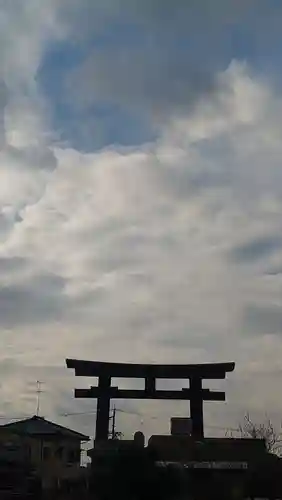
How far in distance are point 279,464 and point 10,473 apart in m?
10.9

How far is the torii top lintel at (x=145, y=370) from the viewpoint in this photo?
23866mm

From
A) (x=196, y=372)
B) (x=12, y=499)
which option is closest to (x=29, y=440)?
(x=12, y=499)

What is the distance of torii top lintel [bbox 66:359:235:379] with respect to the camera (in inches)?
940

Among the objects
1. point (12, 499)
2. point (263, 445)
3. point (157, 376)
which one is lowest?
point (12, 499)

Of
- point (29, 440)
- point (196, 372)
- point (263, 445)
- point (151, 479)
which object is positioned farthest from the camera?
point (29, 440)

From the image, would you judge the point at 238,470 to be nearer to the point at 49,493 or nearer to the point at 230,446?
the point at 230,446

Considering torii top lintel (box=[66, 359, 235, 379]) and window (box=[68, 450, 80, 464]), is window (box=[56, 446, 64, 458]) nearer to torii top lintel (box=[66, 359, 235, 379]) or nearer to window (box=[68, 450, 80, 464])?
window (box=[68, 450, 80, 464])

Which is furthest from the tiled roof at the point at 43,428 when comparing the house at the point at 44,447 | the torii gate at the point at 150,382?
the torii gate at the point at 150,382

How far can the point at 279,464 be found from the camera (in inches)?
981

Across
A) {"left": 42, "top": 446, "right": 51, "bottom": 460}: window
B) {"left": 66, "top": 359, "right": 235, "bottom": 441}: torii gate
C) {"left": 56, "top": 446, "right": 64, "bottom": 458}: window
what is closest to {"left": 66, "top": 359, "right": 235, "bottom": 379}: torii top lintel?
{"left": 66, "top": 359, "right": 235, "bottom": 441}: torii gate

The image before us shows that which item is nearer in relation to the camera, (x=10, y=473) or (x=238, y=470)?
(x=238, y=470)

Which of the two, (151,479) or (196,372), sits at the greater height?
(196,372)

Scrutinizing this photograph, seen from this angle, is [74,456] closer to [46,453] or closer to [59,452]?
[59,452]

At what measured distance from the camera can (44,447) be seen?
36500 mm
